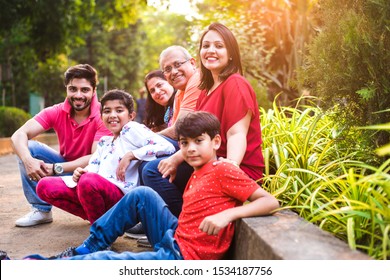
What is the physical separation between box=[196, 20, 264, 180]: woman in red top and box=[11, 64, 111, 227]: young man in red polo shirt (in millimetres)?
1415

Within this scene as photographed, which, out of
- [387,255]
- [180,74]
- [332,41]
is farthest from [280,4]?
[387,255]

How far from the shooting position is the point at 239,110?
348 centimetres

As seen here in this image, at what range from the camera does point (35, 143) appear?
4969 mm

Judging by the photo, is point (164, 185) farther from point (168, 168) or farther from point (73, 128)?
point (73, 128)

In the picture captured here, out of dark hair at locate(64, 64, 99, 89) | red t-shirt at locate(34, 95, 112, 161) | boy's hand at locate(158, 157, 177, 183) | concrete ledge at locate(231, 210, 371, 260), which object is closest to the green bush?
red t-shirt at locate(34, 95, 112, 161)

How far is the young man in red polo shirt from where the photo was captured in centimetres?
479

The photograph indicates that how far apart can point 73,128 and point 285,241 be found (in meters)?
2.90

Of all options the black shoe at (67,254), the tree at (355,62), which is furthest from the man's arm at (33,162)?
the tree at (355,62)

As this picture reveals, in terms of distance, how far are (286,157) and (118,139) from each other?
4.34 ft

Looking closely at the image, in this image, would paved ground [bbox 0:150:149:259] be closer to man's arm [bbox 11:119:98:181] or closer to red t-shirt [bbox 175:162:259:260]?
man's arm [bbox 11:119:98:181]

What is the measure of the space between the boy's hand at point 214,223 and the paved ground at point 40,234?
1330 millimetres

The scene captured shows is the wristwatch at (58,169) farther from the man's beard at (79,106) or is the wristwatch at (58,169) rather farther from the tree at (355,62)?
the tree at (355,62)

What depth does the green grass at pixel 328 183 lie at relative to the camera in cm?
256

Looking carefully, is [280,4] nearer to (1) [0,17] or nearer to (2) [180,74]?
(2) [180,74]
